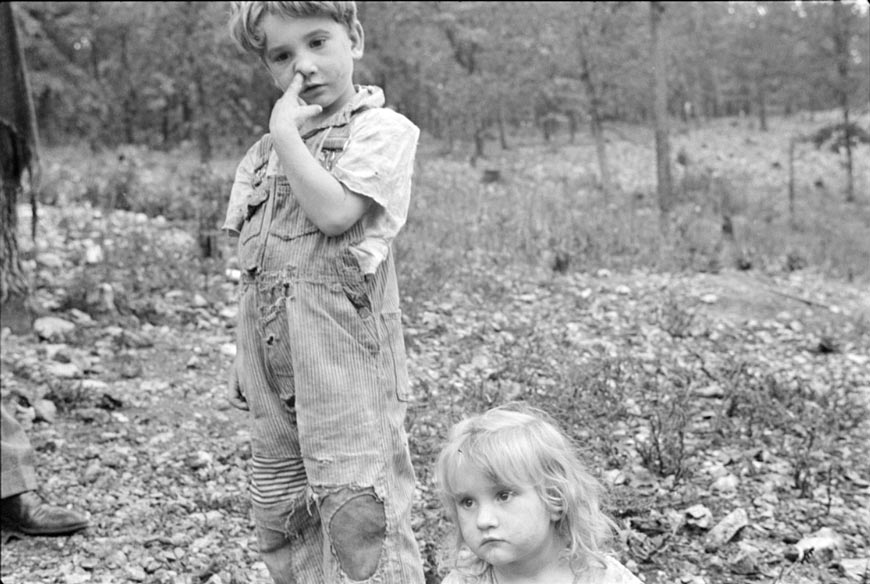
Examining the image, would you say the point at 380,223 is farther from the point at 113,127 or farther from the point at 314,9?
the point at 113,127

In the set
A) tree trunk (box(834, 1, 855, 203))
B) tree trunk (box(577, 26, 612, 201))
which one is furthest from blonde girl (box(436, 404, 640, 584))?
tree trunk (box(834, 1, 855, 203))

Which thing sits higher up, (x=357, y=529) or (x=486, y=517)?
(x=486, y=517)

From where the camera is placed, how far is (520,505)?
2.12 meters

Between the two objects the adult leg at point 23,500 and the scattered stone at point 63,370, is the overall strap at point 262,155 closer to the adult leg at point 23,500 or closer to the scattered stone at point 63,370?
the adult leg at point 23,500

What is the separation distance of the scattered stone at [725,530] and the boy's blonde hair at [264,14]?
102 inches

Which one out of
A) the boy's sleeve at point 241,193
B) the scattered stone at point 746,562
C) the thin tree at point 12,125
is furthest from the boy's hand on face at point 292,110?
the thin tree at point 12,125

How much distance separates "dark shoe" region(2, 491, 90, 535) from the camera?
4.08 m

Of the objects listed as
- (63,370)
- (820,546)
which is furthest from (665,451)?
(63,370)

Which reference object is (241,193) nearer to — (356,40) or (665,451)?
(356,40)

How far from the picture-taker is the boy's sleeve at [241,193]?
262cm

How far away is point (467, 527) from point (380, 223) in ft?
2.70

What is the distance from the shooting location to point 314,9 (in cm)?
235

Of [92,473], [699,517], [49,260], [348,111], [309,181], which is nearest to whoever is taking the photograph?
[309,181]

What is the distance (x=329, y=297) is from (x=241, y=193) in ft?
1.64
